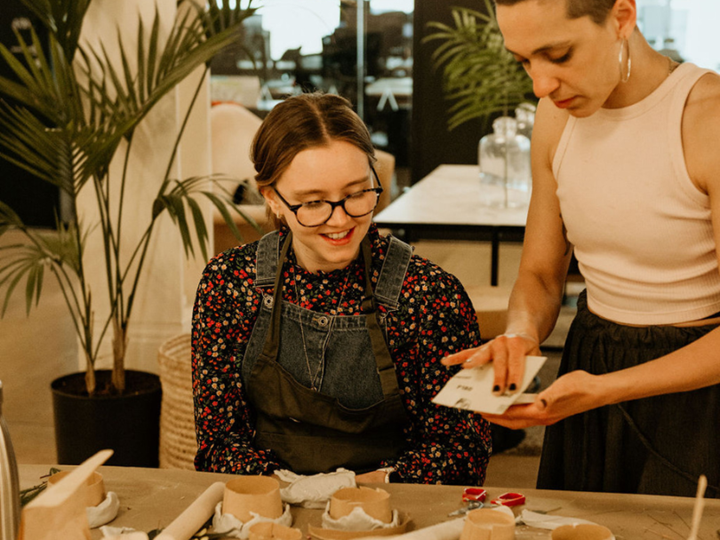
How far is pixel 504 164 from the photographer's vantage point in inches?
155

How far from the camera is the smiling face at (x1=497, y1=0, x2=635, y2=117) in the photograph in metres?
1.26

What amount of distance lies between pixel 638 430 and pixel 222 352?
82 centimetres

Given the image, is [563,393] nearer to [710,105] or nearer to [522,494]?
[522,494]

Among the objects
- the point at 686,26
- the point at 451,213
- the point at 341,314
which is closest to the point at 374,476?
the point at 341,314

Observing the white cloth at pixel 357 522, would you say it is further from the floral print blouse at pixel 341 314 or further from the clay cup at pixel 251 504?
the floral print blouse at pixel 341 314

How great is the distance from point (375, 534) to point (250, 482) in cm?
21

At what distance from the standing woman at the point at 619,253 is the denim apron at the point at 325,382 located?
29cm

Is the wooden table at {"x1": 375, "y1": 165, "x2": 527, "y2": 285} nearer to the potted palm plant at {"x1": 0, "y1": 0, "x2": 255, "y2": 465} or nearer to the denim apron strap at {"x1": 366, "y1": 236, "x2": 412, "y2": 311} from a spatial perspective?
the potted palm plant at {"x1": 0, "y1": 0, "x2": 255, "y2": 465}

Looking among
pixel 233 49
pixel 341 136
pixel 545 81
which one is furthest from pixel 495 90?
pixel 233 49

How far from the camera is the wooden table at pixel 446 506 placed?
119cm

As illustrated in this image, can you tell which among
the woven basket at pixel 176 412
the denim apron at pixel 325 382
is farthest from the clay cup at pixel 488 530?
the woven basket at pixel 176 412

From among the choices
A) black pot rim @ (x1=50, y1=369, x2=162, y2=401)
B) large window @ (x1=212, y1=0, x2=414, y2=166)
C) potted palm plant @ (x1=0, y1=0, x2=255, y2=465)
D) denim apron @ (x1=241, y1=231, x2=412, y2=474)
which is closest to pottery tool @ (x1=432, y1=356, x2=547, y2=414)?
denim apron @ (x1=241, y1=231, x2=412, y2=474)

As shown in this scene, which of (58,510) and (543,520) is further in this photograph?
(543,520)

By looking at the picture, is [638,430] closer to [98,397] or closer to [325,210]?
[325,210]
